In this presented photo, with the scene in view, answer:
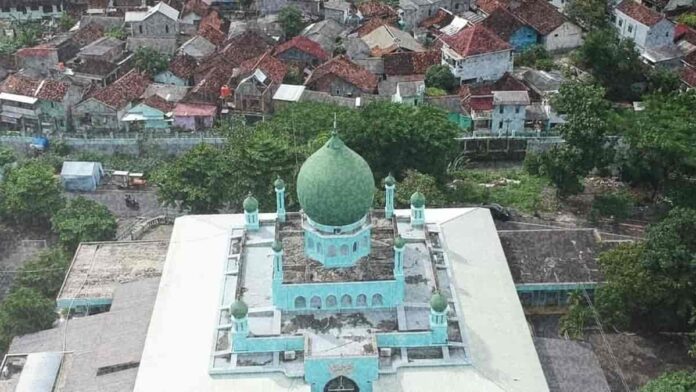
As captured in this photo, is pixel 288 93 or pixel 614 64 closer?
pixel 288 93

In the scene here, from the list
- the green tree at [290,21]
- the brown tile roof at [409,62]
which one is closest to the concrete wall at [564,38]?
the brown tile roof at [409,62]

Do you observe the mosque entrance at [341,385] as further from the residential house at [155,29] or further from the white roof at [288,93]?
the residential house at [155,29]

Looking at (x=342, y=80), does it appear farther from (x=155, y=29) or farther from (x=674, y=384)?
(x=674, y=384)

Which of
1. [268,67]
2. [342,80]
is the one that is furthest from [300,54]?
[342,80]

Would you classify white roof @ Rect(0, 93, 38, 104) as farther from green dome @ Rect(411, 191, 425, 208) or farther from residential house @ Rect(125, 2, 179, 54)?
green dome @ Rect(411, 191, 425, 208)

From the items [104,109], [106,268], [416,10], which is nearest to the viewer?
[106,268]

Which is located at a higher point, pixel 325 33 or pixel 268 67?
pixel 325 33

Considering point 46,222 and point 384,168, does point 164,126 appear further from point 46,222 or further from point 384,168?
point 384,168
